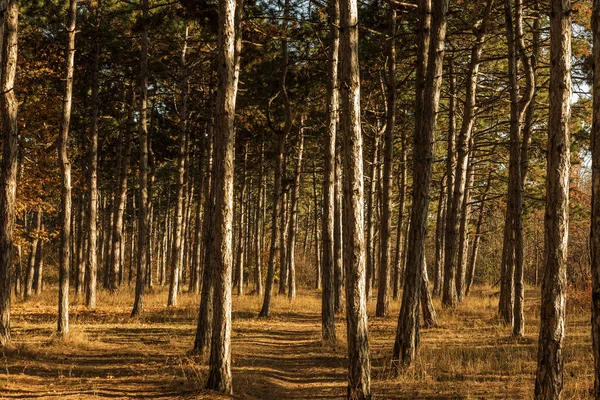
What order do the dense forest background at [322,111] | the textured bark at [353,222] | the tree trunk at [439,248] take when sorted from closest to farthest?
the textured bark at [353,222]
the dense forest background at [322,111]
the tree trunk at [439,248]

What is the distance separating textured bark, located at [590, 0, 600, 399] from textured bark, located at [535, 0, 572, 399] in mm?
2301

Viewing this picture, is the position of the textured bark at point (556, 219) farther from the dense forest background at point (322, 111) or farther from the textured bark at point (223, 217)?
the textured bark at point (223, 217)

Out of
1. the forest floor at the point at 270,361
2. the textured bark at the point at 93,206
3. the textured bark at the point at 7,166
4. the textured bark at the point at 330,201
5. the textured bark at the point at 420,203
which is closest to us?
the forest floor at the point at 270,361


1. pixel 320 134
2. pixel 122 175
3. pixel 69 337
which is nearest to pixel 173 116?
pixel 122 175

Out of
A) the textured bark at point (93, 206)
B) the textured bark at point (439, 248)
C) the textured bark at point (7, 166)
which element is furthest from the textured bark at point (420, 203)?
the textured bark at point (93, 206)

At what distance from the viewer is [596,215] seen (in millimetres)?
4273

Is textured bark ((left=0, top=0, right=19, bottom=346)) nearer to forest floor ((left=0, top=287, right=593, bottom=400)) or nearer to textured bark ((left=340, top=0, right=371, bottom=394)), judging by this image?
forest floor ((left=0, top=287, right=593, bottom=400))

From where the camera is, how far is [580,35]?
1598 cm

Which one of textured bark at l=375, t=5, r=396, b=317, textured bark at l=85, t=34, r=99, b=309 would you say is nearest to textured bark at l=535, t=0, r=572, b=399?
textured bark at l=375, t=5, r=396, b=317

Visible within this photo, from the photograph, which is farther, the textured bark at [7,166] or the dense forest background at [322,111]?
the textured bark at [7,166]

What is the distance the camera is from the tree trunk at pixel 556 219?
658 centimetres

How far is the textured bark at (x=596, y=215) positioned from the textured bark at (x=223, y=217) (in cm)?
486

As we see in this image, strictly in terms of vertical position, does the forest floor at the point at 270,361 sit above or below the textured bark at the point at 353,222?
below

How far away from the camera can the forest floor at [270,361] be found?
8164mm
